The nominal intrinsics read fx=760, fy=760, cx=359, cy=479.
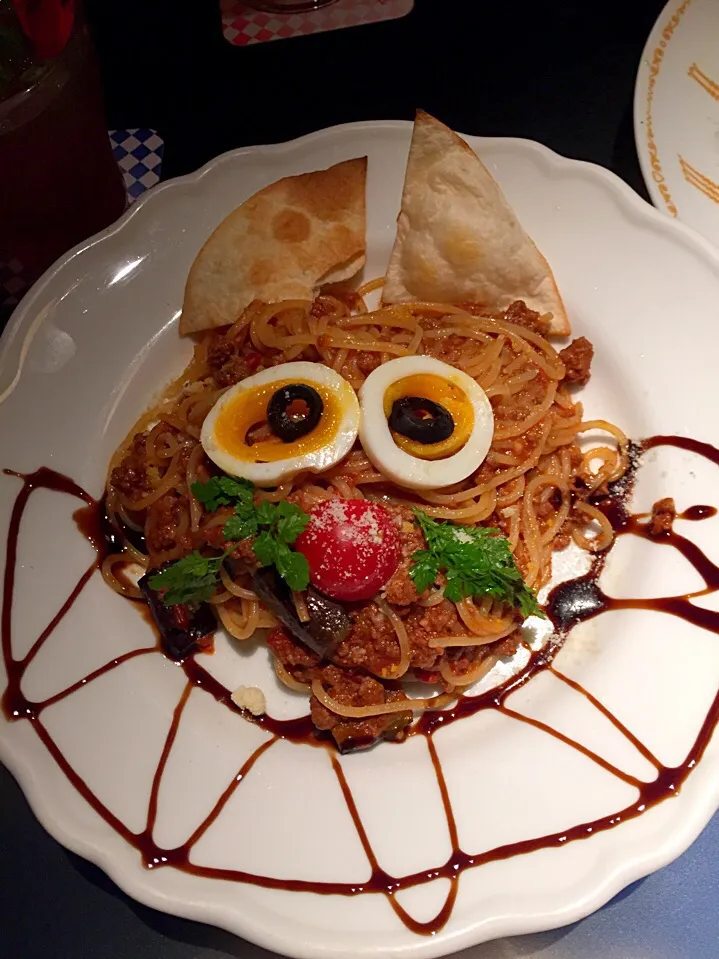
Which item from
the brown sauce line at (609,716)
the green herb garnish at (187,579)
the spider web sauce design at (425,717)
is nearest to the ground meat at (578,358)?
the spider web sauce design at (425,717)

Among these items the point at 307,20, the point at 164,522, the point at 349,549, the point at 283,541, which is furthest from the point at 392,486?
the point at 307,20

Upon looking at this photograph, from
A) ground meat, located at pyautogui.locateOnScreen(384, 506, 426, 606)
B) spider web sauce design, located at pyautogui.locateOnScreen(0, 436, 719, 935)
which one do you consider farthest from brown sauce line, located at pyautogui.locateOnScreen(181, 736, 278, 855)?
ground meat, located at pyautogui.locateOnScreen(384, 506, 426, 606)

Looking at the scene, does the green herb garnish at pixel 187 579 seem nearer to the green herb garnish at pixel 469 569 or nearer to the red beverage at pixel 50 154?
the green herb garnish at pixel 469 569

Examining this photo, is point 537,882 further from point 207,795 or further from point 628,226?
point 628,226

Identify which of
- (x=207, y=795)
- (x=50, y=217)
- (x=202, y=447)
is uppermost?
(x=50, y=217)

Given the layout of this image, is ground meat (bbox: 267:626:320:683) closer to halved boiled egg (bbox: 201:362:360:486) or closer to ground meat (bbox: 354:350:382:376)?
halved boiled egg (bbox: 201:362:360:486)

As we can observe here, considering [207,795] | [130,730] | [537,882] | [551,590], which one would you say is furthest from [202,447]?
[537,882]
